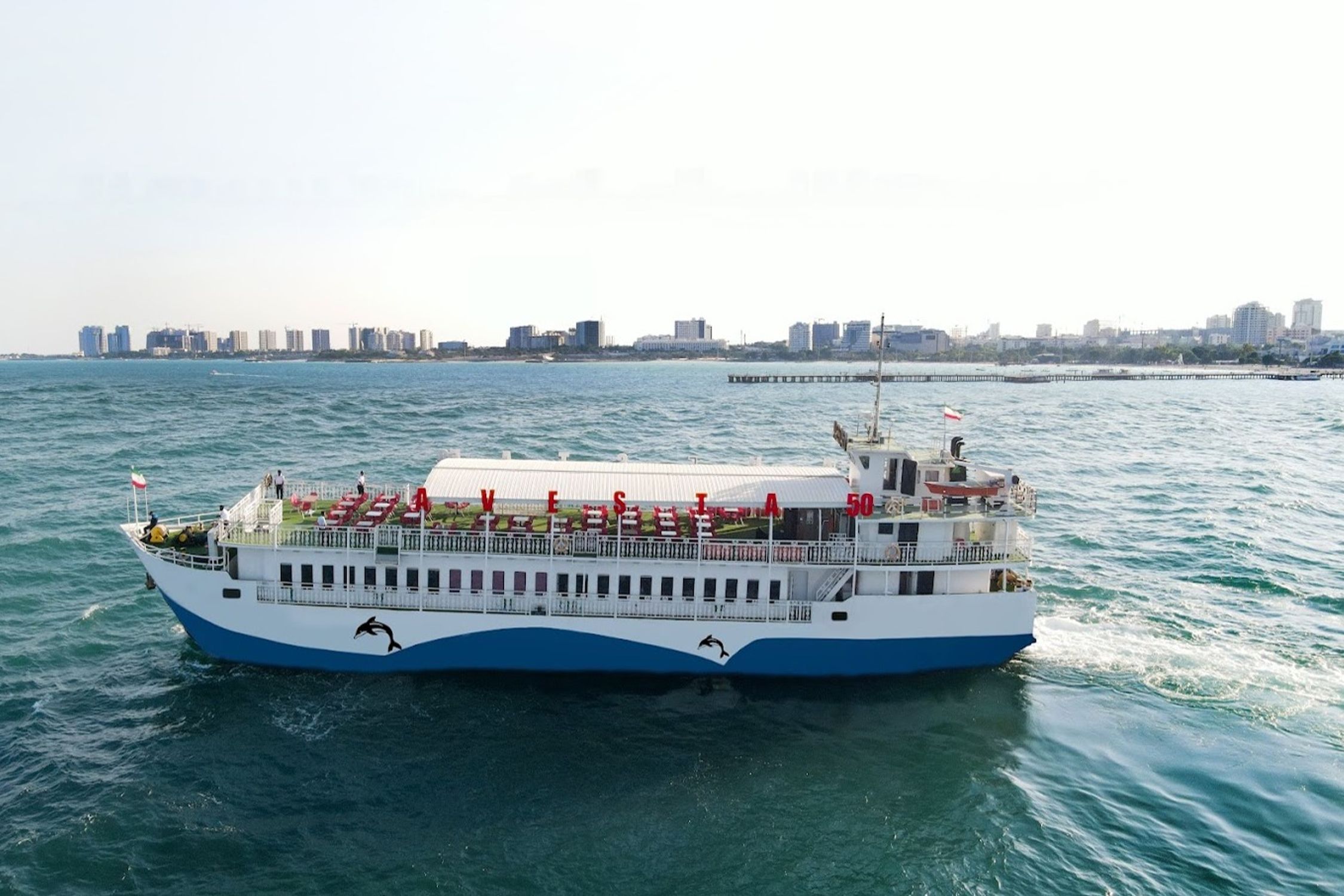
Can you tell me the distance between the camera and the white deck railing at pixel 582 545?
28.0 meters

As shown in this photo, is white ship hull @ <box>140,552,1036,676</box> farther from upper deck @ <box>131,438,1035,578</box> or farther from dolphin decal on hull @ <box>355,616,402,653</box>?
upper deck @ <box>131,438,1035,578</box>

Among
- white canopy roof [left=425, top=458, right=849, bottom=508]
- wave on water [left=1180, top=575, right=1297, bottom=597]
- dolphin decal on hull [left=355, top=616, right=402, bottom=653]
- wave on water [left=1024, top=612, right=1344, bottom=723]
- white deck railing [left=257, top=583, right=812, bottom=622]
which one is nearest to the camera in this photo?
wave on water [left=1024, top=612, right=1344, bottom=723]

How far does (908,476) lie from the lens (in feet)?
100

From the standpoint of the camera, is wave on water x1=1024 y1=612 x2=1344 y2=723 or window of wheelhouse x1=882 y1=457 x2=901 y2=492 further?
window of wheelhouse x1=882 y1=457 x2=901 y2=492

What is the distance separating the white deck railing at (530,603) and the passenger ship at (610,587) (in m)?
0.06

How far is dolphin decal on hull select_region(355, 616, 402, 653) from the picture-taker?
28016mm

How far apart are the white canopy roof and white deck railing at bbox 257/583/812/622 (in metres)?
3.31

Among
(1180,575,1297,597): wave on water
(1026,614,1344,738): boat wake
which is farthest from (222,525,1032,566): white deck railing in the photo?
(1180,575,1297,597): wave on water

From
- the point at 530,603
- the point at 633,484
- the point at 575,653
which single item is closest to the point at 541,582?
the point at 530,603

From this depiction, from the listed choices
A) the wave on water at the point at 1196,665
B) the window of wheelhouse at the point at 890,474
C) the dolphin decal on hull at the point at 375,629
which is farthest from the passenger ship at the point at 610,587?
the wave on water at the point at 1196,665

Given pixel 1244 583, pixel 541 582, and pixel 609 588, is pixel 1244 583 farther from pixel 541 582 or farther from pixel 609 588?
pixel 541 582

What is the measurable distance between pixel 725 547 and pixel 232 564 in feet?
55.8

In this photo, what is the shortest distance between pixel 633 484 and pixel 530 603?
18.0ft

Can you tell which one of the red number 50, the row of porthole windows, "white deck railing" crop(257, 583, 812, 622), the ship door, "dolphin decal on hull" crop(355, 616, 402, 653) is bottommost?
"dolphin decal on hull" crop(355, 616, 402, 653)
